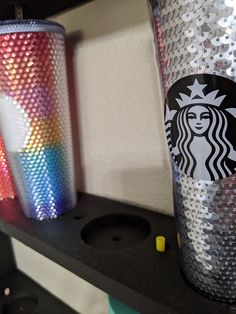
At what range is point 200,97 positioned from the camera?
0.86 ft

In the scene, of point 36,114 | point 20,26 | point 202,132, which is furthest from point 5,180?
point 202,132

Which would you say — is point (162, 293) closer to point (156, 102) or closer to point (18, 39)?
point (156, 102)

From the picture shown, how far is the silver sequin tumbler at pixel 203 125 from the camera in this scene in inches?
9.9

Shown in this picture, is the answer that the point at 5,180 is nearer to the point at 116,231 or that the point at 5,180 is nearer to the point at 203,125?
the point at 116,231

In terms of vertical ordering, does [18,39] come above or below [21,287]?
above

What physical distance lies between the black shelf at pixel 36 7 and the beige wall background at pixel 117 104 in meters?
0.02

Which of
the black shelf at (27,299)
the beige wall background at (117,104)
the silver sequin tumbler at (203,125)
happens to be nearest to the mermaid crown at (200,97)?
the silver sequin tumbler at (203,125)

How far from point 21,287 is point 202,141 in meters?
0.76

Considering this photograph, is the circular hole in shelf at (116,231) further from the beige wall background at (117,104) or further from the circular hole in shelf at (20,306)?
the circular hole in shelf at (20,306)

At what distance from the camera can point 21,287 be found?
2.76 ft

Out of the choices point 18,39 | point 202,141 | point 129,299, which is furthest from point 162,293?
point 18,39

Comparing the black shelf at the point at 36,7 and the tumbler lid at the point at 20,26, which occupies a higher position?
the black shelf at the point at 36,7

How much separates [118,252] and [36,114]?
9.6 inches

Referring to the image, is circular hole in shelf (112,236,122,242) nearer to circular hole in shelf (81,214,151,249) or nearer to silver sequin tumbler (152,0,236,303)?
circular hole in shelf (81,214,151,249)
